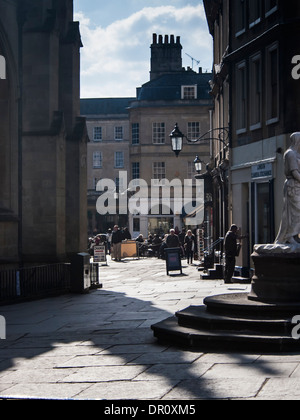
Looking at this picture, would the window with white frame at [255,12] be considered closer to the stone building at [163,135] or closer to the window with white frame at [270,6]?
the window with white frame at [270,6]

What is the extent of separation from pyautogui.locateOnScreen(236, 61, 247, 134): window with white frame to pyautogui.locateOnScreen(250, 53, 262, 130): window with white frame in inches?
27.9

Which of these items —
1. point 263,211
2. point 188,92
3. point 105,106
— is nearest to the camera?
point 263,211

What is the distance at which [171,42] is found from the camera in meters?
64.9

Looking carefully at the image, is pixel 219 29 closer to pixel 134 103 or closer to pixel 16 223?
pixel 16 223

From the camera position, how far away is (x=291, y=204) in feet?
39.3

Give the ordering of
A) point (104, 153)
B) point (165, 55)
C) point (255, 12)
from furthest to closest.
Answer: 1. point (104, 153)
2. point (165, 55)
3. point (255, 12)

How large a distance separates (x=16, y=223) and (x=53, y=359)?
1214cm

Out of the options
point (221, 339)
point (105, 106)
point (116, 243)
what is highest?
point (105, 106)

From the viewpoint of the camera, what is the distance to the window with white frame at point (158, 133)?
2306 inches

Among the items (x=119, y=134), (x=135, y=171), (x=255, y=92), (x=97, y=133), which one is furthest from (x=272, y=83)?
(x=97, y=133)

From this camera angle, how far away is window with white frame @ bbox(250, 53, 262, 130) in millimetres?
22203

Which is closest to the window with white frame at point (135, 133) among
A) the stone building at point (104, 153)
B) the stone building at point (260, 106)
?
the stone building at point (104, 153)

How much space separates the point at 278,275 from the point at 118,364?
3209 millimetres

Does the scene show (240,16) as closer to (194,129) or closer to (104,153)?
(194,129)
